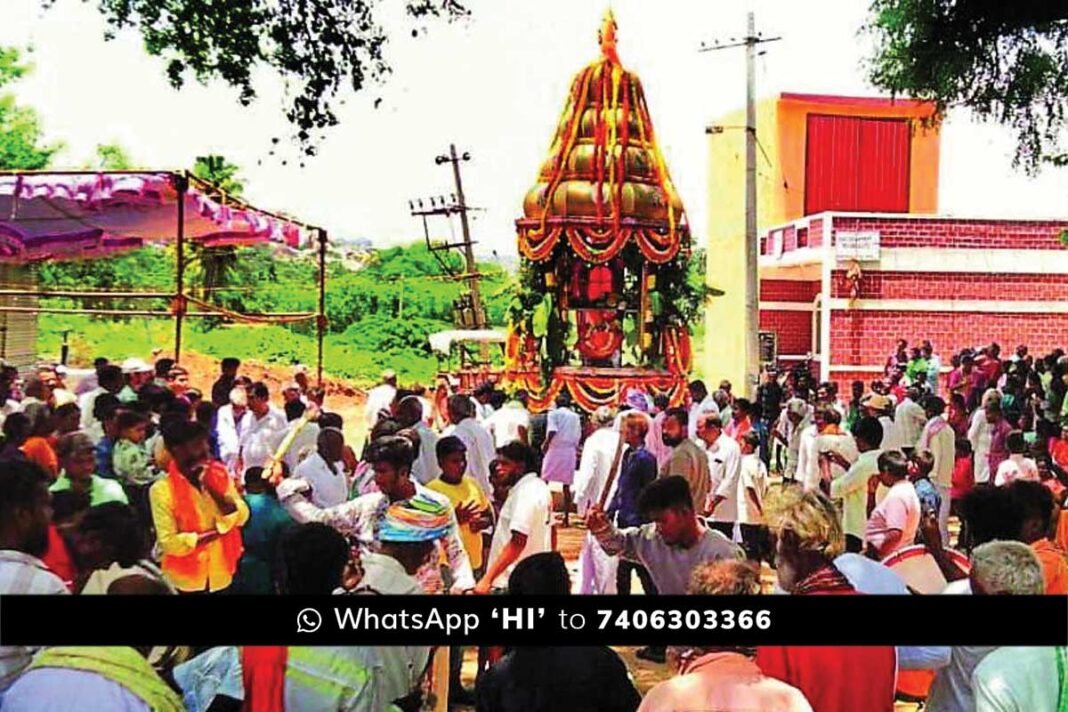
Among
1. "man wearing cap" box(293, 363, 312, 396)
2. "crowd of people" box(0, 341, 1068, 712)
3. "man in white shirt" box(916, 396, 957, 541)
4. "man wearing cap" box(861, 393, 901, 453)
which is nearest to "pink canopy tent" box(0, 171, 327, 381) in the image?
"man wearing cap" box(293, 363, 312, 396)

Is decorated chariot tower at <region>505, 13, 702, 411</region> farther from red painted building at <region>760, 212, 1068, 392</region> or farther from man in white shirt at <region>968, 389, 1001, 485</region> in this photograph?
man in white shirt at <region>968, 389, 1001, 485</region>

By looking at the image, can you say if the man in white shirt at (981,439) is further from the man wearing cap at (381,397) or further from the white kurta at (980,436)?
the man wearing cap at (381,397)

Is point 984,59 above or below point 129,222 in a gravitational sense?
above

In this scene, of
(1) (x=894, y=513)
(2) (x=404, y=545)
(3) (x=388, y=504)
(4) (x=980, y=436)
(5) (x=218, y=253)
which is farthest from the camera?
(4) (x=980, y=436)

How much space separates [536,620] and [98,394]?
5.70ft

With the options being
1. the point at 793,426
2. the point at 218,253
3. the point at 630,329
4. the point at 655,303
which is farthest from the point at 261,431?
the point at 793,426

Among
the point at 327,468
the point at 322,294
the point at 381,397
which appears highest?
the point at 322,294

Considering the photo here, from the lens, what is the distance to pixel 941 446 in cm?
421

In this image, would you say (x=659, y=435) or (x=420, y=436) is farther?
(x=659, y=435)

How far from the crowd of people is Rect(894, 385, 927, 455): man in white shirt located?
0.6 inches

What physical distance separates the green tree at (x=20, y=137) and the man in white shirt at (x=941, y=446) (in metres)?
2.82

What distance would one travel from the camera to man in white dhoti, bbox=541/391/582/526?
488 cm

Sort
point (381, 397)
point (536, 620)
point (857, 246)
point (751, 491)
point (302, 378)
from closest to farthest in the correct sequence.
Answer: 1. point (536, 620)
2. point (302, 378)
3. point (381, 397)
4. point (857, 246)
5. point (751, 491)

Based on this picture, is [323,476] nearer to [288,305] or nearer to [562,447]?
[288,305]
